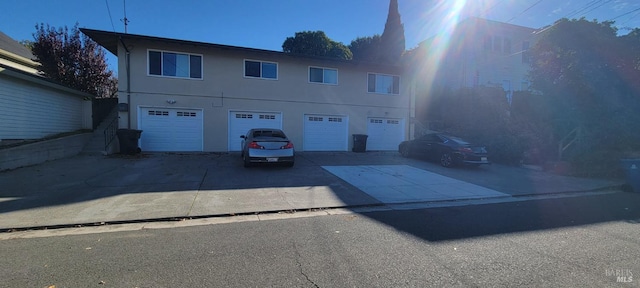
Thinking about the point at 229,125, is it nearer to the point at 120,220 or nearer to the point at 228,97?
the point at 228,97

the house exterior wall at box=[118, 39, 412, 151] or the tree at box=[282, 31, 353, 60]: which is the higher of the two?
the tree at box=[282, 31, 353, 60]

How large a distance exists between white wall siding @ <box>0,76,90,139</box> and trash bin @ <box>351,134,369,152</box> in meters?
13.9

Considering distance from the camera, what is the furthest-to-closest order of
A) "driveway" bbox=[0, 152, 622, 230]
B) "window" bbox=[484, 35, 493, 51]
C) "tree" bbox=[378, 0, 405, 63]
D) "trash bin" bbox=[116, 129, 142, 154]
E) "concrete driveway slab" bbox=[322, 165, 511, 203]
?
"tree" bbox=[378, 0, 405, 63] → "window" bbox=[484, 35, 493, 51] → "trash bin" bbox=[116, 129, 142, 154] → "concrete driveway slab" bbox=[322, 165, 511, 203] → "driveway" bbox=[0, 152, 622, 230]

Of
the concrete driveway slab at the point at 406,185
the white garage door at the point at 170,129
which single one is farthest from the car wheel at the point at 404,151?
the white garage door at the point at 170,129

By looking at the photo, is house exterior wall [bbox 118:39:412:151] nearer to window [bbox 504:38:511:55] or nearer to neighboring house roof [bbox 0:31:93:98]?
neighboring house roof [bbox 0:31:93:98]

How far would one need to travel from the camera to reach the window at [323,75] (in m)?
16.0

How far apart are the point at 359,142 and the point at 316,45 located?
2099cm

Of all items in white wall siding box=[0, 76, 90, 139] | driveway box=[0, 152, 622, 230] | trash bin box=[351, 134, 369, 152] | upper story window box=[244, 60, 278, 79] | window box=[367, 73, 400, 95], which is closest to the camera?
driveway box=[0, 152, 622, 230]

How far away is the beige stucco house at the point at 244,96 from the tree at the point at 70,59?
176 inches


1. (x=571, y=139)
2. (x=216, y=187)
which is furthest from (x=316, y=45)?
(x=216, y=187)

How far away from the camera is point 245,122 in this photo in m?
14.9

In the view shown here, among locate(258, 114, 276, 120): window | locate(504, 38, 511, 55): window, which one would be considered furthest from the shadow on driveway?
locate(504, 38, 511, 55): window

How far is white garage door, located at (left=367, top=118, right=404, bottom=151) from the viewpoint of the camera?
17.3m

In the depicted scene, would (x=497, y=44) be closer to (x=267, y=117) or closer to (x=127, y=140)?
(x=267, y=117)
